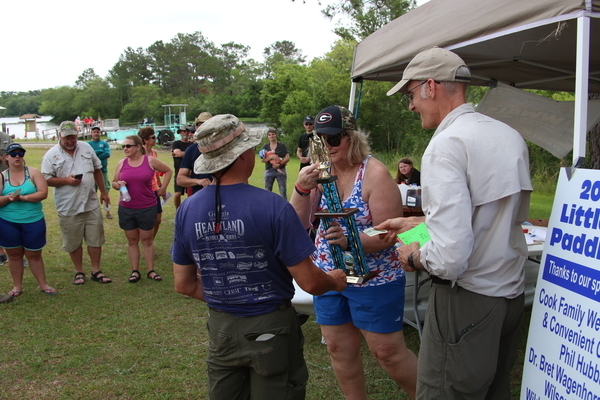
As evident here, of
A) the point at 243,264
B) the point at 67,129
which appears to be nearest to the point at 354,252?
the point at 243,264

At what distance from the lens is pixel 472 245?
188cm

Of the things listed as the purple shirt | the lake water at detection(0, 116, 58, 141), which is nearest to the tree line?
the lake water at detection(0, 116, 58, 141)

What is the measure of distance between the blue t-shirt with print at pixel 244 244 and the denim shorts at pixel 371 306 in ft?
2.23

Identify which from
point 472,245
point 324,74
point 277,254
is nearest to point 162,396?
point 277,254

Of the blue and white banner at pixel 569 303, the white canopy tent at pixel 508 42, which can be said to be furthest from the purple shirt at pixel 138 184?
the blue and white banner at pixel 569 303

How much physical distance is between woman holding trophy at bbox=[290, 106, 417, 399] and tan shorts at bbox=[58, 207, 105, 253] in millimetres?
4086

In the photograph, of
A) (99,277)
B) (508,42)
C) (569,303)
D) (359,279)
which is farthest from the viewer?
(99,277)

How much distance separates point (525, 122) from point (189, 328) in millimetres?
3781

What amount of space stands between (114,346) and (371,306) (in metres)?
2.76

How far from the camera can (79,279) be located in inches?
247

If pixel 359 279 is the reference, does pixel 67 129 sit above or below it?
above

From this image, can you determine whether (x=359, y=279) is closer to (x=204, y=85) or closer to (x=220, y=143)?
(x=220, y=143)

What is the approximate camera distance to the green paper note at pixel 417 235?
2.19 m

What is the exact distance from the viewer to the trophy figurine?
8.50ft
